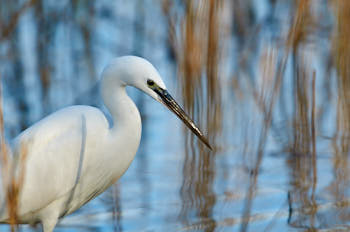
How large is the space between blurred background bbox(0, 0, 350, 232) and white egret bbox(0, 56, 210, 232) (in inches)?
8.2

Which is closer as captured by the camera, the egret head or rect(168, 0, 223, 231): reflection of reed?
the egret head

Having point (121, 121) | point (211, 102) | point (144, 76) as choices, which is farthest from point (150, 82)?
point (211, 102)

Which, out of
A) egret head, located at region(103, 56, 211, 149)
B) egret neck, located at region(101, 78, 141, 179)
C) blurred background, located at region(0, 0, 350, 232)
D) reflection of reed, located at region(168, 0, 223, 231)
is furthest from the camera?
reflection of reed, located at region(168, 0, 223, 231)

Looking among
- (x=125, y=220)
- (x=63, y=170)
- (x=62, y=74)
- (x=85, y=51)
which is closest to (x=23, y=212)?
(x=63, y=170)

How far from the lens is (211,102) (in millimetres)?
4016

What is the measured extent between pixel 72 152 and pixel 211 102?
970 millimetres

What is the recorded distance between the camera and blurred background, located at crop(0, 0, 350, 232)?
12.1ft

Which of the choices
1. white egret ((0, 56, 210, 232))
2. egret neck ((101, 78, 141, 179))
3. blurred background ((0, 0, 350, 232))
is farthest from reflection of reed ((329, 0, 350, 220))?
egret neck ((101, 78, 141, 179))

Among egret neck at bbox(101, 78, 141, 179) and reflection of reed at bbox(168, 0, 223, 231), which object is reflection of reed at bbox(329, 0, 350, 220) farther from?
egret neck at bbox(101, 78, 141, 179)

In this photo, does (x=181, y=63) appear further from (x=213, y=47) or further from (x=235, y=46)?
(x=235, y=46)

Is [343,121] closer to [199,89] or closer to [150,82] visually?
[199,89]

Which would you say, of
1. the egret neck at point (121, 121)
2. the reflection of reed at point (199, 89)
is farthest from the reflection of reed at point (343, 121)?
the egret neck at point (121, 121)

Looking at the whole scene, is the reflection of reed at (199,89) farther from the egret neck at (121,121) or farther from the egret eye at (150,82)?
the egret eye at (150,82)

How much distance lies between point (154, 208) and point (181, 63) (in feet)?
2.77
